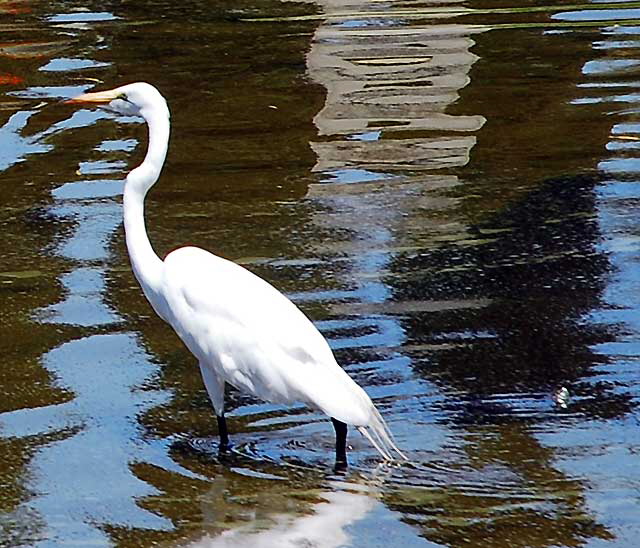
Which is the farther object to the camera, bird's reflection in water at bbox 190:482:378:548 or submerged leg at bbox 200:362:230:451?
submerged leg at bbox 200:362:230:451

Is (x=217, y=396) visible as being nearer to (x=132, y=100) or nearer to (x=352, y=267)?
(x=132, y=100)

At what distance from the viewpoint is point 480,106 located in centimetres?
957

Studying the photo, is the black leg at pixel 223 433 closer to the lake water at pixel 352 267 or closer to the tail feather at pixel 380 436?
the lake water at pixel 352 267

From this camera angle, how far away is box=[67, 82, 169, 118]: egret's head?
5285mm

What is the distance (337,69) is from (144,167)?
17.7 ft

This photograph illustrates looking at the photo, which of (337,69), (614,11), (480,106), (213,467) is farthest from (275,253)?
(614,11)

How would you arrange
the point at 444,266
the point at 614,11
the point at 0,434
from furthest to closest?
the point at 614,11, the point at 444,266, the point at 0,434

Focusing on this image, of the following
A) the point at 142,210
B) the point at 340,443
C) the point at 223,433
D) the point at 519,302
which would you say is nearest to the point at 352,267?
the point at 519,302

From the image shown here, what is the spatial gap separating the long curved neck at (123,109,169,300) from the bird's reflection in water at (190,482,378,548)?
108 centimetres

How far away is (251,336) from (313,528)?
79 cm

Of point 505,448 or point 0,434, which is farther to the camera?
point 0,434

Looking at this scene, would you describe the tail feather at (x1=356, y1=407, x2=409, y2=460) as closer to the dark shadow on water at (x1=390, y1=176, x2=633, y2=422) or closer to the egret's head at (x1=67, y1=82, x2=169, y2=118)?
the dark shadow on water at (x1=390, y1=176, x2=633, y2=422)

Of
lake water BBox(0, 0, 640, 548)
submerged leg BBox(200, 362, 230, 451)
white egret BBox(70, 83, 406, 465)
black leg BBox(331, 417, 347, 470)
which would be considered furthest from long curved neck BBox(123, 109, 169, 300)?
black leg BBox(331, 417, 347, 470)

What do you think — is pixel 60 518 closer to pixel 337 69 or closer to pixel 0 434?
pixel 0 434
